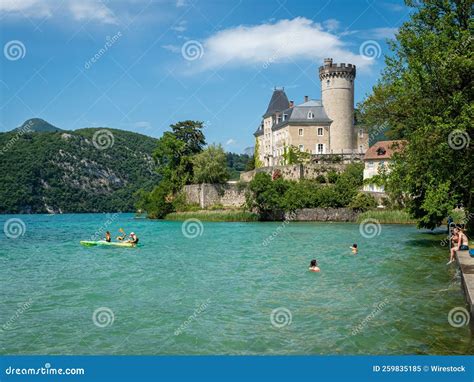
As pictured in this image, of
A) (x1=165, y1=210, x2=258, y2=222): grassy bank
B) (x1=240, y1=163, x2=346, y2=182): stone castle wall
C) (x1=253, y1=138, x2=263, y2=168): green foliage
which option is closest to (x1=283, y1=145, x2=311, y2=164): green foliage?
(x1=240, y1=163, x2=346, y2=182): stone castle wall

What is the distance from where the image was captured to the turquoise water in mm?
11000

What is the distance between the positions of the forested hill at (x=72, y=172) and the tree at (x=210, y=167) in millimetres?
57738

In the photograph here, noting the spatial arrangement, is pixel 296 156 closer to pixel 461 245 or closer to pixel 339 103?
pixel 339 103

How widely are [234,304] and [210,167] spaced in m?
55.7

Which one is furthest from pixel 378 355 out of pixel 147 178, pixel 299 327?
pixel 147 178

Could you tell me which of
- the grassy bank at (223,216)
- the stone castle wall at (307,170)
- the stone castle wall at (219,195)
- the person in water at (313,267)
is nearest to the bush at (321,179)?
the stone castle wall at (307,170)

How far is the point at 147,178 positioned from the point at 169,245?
135m

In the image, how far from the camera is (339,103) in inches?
2923

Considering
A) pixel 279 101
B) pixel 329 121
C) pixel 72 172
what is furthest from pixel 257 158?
pixel 72 172

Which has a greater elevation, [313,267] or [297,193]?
[297,193]

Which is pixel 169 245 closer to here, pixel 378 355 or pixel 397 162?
pixel 397 162

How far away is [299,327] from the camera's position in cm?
1212

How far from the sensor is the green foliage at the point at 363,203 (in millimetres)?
58438

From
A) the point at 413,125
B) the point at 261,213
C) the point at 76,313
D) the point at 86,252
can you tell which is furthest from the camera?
the point at 261,213
